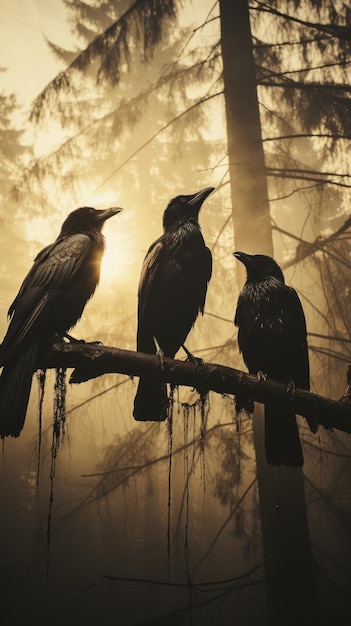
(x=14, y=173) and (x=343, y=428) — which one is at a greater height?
(x=14, y=173)

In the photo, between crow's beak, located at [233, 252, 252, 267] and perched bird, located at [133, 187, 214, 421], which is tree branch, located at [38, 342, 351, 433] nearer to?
perched bird, located at [133, 187, 214, 421]

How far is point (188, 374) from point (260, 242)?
3.31 m

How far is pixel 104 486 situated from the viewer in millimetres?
5992

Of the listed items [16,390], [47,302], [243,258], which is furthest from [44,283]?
[243,258]

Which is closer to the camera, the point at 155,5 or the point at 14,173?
the point at 155,5

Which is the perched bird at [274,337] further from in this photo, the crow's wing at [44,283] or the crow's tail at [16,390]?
the crow's tail at [16,390]

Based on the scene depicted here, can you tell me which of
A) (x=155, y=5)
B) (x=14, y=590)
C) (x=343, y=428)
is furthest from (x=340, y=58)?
(x=14, y=590)

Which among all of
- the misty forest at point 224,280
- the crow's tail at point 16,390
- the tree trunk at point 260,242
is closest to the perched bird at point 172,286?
the misty forest at point 224,280

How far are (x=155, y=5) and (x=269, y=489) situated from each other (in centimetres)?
748

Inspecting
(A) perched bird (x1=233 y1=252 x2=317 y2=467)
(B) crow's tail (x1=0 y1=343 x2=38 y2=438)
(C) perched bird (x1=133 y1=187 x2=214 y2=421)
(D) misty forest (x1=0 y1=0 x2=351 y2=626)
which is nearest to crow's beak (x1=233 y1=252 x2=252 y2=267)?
(A) perched bird (x1=233 y1=252 x2=317 y2=467)

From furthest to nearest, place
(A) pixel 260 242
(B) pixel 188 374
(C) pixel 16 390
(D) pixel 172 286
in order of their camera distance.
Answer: (A) pixel 260 242, (D) pixel 172 286, (B) pixel 188 374, (C) pixel 16 390

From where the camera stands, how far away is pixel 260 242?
17.2ft

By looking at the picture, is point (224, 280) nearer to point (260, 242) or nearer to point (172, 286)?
point (260, 242)

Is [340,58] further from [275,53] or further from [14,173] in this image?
[14,173]
